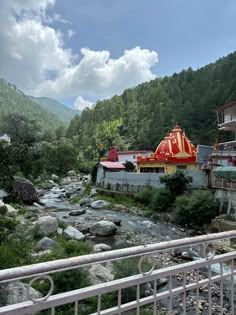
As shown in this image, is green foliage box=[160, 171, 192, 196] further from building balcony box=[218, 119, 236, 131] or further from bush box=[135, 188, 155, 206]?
building balcony box=[218, 119, 236, 131]

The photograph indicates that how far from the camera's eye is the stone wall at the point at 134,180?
20.4 m

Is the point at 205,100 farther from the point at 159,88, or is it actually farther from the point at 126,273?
the point at 126,273

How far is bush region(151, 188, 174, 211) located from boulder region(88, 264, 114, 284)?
12832 millimetres

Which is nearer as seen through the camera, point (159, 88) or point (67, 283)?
point (67, 283)

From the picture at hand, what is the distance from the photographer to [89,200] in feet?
85.8

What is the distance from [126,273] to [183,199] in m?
11.9

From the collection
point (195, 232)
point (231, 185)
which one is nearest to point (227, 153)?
point (231, 185)

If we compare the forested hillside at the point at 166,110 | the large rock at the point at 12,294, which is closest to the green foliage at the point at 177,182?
the large rock at the point at 12,294

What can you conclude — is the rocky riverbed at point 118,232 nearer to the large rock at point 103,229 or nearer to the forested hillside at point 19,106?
the large rock at point 103,229

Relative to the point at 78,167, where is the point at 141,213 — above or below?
below

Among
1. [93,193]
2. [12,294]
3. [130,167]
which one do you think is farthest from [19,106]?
[12,294]

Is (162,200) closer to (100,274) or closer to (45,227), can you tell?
(45,227)

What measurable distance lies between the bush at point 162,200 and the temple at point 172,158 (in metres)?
6.30

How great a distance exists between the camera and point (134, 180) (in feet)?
84.2
